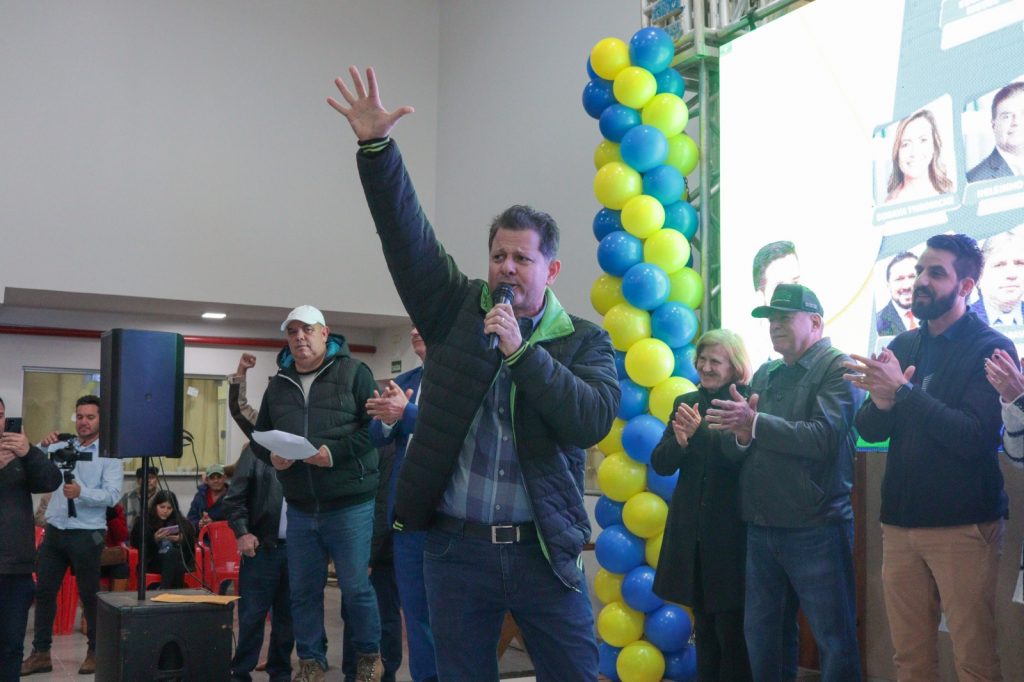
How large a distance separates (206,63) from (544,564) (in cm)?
757

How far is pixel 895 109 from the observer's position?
3910 millimetres

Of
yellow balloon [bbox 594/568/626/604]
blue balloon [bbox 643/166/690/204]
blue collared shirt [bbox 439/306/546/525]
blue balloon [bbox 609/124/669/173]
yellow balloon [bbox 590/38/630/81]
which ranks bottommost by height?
yellow balloon [bbox 594/568/626/604]

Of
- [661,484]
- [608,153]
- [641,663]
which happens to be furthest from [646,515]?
[608,153]

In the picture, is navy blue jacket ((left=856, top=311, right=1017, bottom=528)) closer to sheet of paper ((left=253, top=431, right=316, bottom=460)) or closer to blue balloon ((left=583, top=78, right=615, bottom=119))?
sheet of paper ((left=253, top=431, right=316, bottom=460))

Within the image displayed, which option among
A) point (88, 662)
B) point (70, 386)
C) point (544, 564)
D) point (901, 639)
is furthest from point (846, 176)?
point (70, 386)

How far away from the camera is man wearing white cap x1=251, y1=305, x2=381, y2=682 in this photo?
159 inches

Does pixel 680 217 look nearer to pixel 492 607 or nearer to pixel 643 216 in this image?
pixel 643 216

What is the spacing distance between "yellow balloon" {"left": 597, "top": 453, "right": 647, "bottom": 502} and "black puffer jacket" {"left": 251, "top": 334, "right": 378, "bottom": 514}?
113 cm

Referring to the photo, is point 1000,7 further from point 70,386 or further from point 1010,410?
point 70,386

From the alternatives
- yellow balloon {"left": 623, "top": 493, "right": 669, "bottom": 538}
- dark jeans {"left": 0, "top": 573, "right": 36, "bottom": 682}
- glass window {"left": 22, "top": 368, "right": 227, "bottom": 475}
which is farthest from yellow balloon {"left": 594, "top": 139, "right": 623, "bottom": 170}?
glass window {"left": 22, "top": 368, "right": 227, "bottom": 475}

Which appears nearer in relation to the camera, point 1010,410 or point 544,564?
point 544,564

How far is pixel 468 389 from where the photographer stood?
211cm

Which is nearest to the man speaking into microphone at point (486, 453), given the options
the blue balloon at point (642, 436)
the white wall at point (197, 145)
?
the blue balloon at point (642, 436)

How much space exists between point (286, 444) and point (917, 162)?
8.82ft
